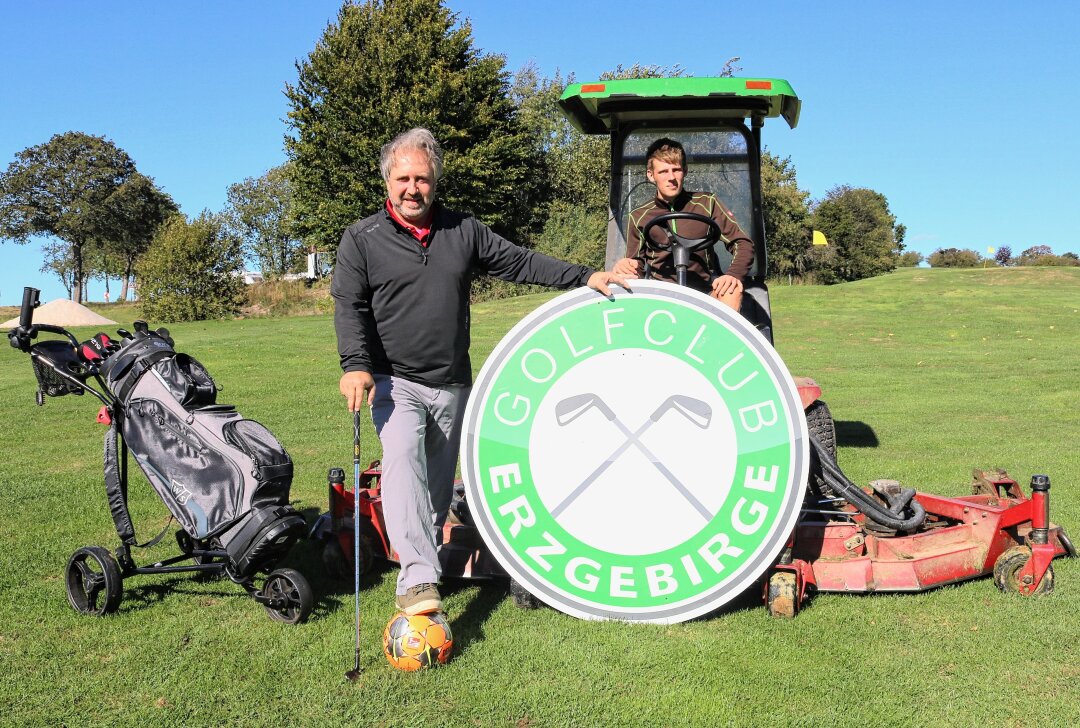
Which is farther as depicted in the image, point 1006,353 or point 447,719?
point 1006,353

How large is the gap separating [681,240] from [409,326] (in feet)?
4.83

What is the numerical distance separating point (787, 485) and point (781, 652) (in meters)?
0.71

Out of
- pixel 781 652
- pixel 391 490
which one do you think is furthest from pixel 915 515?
pixel 391 490

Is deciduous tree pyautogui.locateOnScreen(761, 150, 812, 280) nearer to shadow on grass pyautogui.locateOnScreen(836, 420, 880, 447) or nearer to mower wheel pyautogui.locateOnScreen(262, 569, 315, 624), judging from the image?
shadow on grass pyautogui.locateOnScreen(836, 420, 880, 447)

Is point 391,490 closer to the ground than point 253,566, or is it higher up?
higher up

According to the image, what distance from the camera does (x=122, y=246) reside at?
62.9 m

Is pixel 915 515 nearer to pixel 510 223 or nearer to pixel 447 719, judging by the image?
pixel 447 719

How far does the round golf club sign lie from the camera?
4168 millimetres

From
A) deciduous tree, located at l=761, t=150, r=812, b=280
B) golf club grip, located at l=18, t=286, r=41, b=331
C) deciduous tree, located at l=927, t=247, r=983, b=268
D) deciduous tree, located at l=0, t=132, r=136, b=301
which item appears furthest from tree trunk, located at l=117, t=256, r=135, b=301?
golf club grip, located at l=18, t=286, r=41, b=331

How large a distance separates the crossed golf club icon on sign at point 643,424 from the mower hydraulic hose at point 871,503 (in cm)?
93

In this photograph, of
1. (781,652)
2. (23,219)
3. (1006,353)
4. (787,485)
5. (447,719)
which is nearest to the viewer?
(447,719)

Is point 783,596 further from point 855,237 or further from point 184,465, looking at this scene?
point 855,237

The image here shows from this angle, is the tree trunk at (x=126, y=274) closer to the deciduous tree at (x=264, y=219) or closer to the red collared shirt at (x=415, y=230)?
the deciduous tree at (x=264, y=219)

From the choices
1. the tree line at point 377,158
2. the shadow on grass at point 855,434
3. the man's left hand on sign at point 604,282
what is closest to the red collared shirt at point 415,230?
the man's left hand on sign at point 604,282
